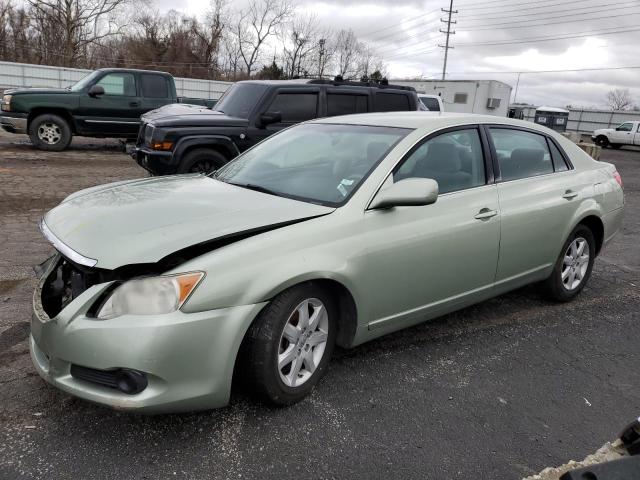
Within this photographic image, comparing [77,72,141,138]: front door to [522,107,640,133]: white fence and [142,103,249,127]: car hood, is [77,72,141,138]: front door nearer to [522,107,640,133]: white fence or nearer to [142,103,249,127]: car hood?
[142,103,249,127]: car hood

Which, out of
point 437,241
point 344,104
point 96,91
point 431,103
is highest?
point 431,103

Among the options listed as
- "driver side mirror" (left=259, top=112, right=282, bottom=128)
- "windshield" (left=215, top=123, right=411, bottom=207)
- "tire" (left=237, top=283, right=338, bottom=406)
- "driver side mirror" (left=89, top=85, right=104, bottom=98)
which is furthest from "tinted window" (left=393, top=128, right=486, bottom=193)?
"driver side mirror" (left=89, top=85, right=104, bottom=98)

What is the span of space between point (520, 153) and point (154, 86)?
10308 millimetres

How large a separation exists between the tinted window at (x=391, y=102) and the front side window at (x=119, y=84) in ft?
20.7

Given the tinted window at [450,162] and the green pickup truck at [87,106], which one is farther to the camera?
the green pickup truck at [87,106]

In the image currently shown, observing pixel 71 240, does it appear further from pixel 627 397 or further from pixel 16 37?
pixel 16 37

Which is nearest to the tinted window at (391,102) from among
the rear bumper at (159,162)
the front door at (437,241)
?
the rear bumper at (159,162)

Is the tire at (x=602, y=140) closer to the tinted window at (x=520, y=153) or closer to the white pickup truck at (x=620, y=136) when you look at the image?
the white pickup truck at (x=620, y=136)

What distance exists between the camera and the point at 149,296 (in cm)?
239

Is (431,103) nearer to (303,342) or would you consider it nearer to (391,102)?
(391,102)

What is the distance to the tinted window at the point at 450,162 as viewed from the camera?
3.47m

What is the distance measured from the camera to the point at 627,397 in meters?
3.24

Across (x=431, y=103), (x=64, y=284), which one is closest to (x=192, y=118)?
(x=64, y=284)

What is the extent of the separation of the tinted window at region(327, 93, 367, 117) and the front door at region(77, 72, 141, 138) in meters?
5.88
